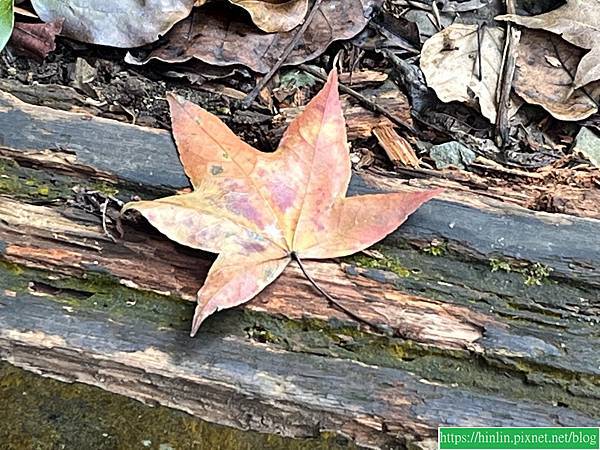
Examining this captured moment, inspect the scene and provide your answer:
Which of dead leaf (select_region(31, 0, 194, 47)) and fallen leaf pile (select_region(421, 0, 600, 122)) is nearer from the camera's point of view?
dead leaf (select_region(31, 0, 194, 47))

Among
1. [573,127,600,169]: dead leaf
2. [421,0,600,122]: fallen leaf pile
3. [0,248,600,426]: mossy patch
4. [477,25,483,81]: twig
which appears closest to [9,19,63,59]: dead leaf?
[0,248,600,426]: mossy patch

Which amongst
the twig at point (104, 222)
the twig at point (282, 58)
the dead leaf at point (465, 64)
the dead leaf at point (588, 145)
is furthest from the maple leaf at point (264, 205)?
the dead leaf at point (588, 145)

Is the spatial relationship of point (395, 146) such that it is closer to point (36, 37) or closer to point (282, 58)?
point (282, 58)

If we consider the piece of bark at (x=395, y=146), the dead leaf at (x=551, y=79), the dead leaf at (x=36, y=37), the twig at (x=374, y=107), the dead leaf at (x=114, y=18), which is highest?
the dead leaf at (x=551, y=79)

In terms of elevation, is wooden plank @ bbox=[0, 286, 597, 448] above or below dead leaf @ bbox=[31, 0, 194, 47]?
below

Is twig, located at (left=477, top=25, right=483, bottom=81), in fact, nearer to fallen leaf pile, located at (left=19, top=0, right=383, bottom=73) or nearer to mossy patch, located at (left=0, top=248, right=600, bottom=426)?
fallen leaf pile, located at (left=19, top=0, right=383, bottom=73)

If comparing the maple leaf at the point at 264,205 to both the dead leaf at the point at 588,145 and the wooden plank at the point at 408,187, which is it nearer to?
the wooden plank at the point at 408,187

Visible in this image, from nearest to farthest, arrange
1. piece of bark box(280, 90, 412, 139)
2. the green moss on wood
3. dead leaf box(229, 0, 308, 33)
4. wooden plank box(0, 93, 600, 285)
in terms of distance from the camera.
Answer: the green moss on wood
wooden plank box(0, 93, 600, 285)
piece of bark box(280, 90, 412, 139)
dead leaf box(229, 0, 308, 33)

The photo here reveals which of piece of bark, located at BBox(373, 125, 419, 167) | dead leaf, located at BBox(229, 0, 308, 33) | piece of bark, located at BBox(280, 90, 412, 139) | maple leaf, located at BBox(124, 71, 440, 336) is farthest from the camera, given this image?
dead leaf, located at BBox(229, 0, 308, 33)
